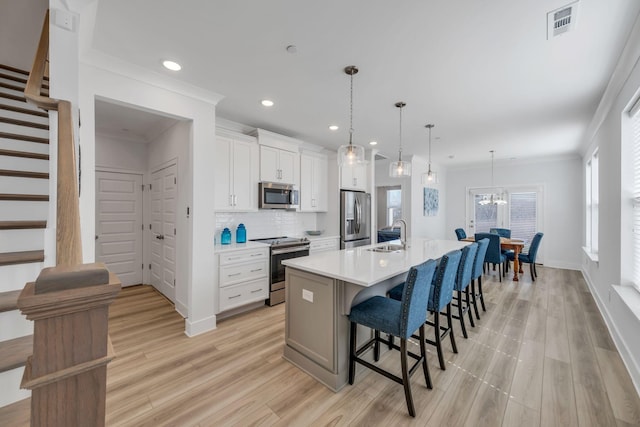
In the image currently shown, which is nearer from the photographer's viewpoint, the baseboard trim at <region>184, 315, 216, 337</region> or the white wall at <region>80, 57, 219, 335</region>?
the white wall at <region>80, 57, 219, 335</region>

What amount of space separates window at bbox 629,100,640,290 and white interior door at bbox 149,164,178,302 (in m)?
4.88

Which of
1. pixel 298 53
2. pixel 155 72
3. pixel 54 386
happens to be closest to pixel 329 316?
pixel 54 386

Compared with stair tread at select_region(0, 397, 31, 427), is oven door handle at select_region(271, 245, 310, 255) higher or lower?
higher

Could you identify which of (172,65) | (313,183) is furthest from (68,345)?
(313,183)

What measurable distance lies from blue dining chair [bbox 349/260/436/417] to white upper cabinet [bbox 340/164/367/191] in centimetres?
309

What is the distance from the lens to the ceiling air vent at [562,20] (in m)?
1.77

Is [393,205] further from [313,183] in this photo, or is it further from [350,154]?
[350,154]

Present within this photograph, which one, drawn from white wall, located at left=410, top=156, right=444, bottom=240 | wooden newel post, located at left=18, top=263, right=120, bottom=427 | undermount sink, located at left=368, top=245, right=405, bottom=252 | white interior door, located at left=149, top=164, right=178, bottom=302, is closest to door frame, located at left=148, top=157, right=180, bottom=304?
white interior door, located at left=149, top=164, right=178, bottom=302

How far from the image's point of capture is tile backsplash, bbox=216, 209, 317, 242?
160 inches

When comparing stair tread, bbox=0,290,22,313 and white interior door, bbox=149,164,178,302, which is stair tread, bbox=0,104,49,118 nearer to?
white interior door, bbox=149,164,178,302

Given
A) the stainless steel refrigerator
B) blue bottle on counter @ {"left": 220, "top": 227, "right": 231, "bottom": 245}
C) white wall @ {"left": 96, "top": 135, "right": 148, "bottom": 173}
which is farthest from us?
Answer: the stainless steel refrigerator

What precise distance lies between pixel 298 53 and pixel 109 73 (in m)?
1.72

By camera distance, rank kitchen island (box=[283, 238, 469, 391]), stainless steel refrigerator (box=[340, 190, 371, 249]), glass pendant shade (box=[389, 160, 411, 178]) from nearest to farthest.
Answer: kitchen island (box=[283, 238, 469, 391]) → glass pendant shade (box=[389, 160, 411, 178]) → stainless steel refrigerator (box=[340, 190, 371, 249])

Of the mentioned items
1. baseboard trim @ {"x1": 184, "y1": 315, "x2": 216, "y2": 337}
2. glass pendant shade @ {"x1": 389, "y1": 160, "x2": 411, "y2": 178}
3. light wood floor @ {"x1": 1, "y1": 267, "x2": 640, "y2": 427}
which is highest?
glass pendant shade @ {"x1": 389, "y1": 160, "x2": 411, "y2": 178}
